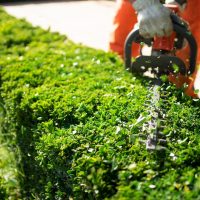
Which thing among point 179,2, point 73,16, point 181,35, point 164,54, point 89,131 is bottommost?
point 73,16

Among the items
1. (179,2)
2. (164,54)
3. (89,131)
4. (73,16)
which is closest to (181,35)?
(164,54)

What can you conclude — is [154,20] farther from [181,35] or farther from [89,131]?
[89,131]

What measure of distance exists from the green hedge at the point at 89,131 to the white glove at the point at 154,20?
14.4 inches

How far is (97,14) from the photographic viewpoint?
819 cm

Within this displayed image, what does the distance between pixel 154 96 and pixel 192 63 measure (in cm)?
50

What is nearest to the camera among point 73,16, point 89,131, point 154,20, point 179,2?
point 89,131

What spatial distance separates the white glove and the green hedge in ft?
1.20

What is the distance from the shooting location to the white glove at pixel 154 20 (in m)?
2.87

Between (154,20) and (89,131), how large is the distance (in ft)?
2.65

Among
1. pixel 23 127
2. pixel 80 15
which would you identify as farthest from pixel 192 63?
pixel 80 15

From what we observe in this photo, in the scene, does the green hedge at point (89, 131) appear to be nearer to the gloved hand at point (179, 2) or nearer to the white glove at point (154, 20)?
the white glove at point (154, 20)

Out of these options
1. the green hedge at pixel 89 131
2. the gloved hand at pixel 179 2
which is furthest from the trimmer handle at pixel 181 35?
the gloved hand at pixel 179 2

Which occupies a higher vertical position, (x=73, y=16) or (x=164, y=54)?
(x=164, y=54)

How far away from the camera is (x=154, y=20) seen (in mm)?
2893
